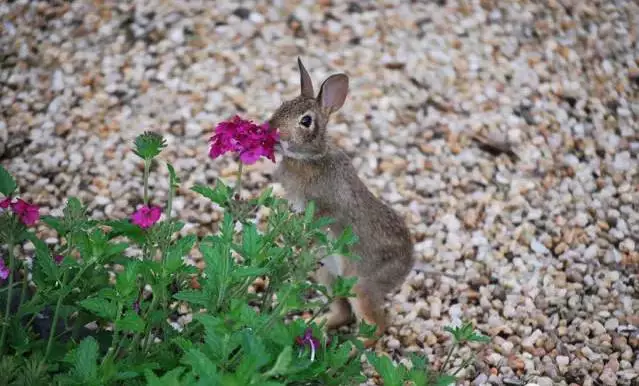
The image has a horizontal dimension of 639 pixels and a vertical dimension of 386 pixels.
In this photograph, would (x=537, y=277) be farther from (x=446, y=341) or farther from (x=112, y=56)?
(x=112, y=56)

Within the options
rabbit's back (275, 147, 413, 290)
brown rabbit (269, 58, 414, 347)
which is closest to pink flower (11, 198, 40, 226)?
brown rabbit (269, 58, 414, 347)

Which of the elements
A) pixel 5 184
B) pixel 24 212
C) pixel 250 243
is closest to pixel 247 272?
pixel 250 243

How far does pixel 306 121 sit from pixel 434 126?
1.92 metres

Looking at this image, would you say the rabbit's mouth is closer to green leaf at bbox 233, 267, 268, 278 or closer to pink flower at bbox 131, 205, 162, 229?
pink flower at bbox 131, 205, 162, 229

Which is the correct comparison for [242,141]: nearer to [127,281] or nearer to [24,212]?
[127,281]

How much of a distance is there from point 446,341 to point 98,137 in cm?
258

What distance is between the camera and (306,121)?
13.9ft

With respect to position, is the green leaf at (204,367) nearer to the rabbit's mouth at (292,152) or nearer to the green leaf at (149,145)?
the green leaf at (149,145)

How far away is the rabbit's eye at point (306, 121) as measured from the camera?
423 centimetres

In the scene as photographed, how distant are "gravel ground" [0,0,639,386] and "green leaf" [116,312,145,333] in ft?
6.09

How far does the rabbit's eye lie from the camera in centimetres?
423

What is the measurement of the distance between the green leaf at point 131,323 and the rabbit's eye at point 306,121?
4.87 feet

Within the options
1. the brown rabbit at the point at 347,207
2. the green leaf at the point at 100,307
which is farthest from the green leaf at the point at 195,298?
the brown rabbit at the point at 347,207

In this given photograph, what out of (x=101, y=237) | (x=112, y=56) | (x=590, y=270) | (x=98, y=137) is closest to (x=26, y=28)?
(x=112, y=56)
